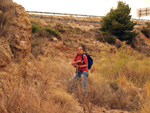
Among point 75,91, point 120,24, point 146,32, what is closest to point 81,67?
point 75,91

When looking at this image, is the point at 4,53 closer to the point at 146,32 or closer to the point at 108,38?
the point at 108,38

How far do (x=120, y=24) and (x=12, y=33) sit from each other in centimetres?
1982

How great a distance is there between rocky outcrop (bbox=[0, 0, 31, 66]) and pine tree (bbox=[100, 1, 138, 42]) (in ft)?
58.0

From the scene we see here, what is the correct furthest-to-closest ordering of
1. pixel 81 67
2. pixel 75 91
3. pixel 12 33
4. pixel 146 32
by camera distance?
pixel 146 32
pixel 81 67
pixel 75 91
pixel 12 33

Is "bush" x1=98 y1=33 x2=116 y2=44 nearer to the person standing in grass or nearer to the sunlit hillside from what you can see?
the sunlit hillside

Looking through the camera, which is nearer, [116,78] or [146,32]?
[116,78]

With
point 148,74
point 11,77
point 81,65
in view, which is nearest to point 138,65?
point 148,74

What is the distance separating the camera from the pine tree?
22531mm

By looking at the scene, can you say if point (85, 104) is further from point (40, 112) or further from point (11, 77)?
point (11, 77)

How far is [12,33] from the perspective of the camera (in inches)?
190

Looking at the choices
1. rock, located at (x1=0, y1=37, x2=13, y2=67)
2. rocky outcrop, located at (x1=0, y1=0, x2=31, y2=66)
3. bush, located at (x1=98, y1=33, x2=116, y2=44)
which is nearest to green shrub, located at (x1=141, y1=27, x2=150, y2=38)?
bush, located at (x1=98, y1=33, x2=116, y2=44)

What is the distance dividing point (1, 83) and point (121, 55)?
23.5 feet

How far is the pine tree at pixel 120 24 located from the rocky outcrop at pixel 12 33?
1768 centimetres

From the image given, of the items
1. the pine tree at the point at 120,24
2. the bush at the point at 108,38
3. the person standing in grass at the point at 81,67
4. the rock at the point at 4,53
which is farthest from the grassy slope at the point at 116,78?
the pine tree at the point at 120,24
